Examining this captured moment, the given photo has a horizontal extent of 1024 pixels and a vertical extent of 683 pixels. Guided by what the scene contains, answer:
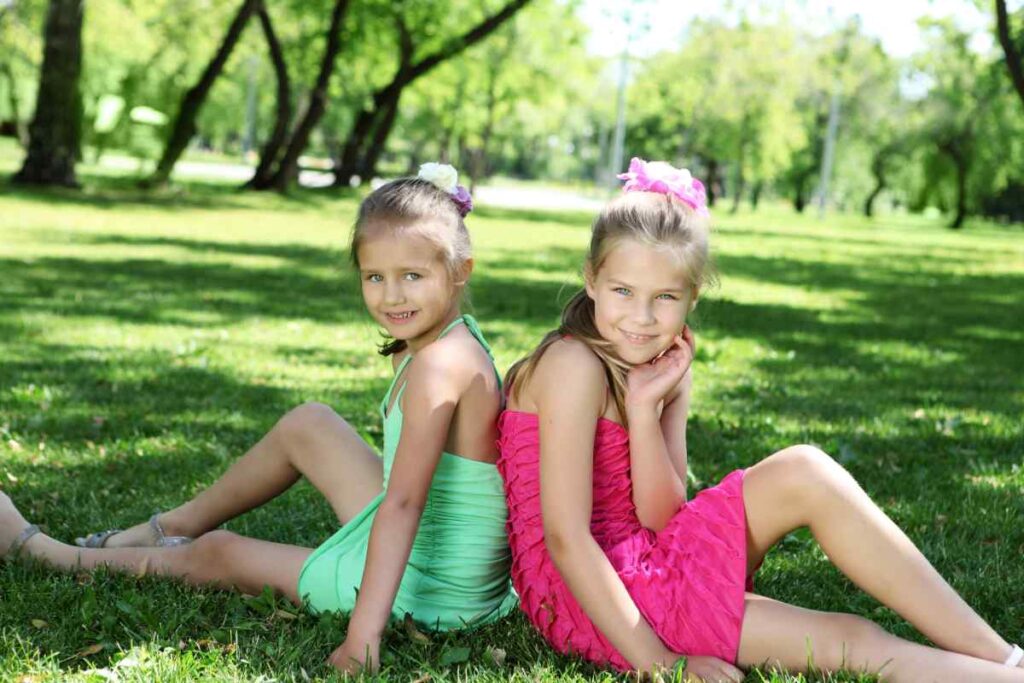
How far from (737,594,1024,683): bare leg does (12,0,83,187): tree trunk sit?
19.9 meters

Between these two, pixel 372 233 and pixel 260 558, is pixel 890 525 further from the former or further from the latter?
pixel 260 558

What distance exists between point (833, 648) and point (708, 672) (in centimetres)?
34

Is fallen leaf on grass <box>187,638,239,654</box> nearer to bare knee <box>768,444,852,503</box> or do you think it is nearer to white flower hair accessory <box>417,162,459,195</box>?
white flower hair accessory <box>417,162,459,195</box>

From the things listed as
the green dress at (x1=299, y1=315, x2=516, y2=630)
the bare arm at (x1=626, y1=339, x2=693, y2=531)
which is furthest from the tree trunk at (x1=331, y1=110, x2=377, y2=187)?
the bare arm at (x1=626, y1=339, x2=693, y2=531)

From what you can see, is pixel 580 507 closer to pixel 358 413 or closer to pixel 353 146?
pixel 358 413

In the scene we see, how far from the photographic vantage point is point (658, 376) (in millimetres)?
3174

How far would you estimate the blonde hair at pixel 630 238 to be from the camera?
315 centimetres

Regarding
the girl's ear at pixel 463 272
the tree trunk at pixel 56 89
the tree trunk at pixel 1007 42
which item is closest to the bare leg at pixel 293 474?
the girl's ear at pixel 463 272

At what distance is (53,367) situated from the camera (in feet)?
22.7

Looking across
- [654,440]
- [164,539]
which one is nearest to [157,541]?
[164,539]

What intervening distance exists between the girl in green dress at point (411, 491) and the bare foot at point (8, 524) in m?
0.07

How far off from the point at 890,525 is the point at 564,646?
0.94 m

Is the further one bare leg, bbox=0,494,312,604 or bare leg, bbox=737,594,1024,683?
bare leg, bbox=0,494,312,604

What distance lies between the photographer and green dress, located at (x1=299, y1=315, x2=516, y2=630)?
339 cm
